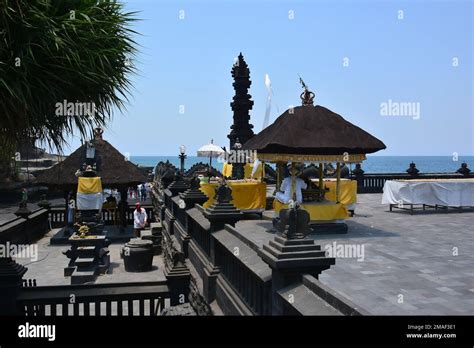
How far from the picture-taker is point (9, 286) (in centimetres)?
730

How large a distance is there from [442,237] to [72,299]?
9364mm

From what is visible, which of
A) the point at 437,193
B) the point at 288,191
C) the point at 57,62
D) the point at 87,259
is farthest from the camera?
the point at 437,193

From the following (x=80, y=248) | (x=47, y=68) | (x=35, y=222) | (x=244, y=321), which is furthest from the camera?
(x=35, y=222)

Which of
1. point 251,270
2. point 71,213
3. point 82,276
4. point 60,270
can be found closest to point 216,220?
point 251,270

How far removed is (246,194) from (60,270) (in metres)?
6.86

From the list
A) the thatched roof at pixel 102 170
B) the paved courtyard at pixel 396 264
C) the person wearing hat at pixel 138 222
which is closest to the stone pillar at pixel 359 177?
the paved courtyard at pixel 396 264

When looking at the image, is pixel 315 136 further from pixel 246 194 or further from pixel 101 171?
pixel 101 171

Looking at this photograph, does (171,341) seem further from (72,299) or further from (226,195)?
(226,195)

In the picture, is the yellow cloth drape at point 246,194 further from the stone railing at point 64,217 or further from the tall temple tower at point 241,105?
the stone railing at point 64,217

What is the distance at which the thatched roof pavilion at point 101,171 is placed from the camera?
70.0 feet

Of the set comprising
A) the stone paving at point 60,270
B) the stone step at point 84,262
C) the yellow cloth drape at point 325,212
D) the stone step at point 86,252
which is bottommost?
the stone paving at point 60,270

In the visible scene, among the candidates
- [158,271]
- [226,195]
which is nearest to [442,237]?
[226,195]

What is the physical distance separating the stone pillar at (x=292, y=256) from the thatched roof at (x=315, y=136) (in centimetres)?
817

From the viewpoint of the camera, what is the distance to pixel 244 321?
4812mm
